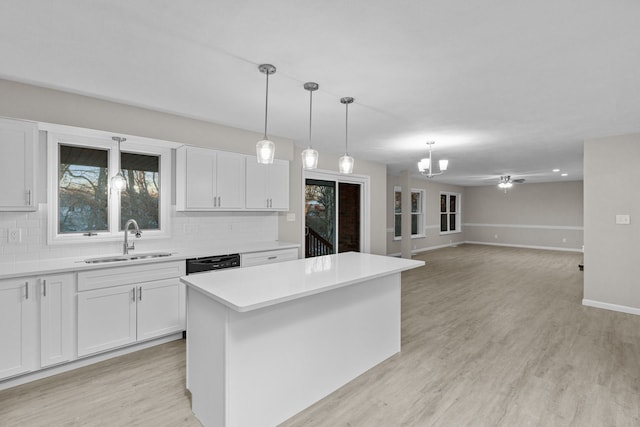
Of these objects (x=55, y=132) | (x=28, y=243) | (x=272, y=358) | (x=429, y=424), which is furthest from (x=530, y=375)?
(x=55, y=132)

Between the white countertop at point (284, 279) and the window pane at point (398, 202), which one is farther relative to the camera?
the window pane at point (398, 202)

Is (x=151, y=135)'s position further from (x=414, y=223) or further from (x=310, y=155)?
(x=414, y=223)

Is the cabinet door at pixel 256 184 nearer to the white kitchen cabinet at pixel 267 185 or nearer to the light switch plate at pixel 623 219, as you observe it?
the white kitchen cabinet at pixel 267 185

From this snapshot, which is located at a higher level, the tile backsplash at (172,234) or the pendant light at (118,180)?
the pendant light at (118,180)

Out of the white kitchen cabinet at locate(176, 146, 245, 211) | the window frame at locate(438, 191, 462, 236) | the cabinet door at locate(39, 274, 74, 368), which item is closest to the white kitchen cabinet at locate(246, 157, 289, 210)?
the white kitchen cabinet at locate(176, 146, 245, 211)

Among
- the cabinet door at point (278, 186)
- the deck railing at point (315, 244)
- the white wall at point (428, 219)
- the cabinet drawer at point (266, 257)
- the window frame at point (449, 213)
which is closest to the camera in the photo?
the cabinet drawer at point (266, 257)

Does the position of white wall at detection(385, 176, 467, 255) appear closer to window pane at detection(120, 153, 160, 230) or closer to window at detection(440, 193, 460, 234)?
window at detection(440, 193, 460, 234)

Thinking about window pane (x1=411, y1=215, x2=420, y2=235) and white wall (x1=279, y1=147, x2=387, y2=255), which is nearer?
white wall (x1=279, y1=147, x2=387, y2=255)

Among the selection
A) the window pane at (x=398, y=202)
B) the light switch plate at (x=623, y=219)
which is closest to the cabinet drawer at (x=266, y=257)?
the light switch plate at (x=623, y=219)

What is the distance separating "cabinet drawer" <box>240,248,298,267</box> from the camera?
3646mm

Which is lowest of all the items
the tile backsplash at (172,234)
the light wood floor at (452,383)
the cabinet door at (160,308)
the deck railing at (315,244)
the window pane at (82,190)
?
the light wood floor at (452,383)

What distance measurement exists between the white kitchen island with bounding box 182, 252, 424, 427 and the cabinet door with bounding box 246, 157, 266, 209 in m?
1.56

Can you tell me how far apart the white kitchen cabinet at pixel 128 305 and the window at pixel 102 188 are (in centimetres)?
63

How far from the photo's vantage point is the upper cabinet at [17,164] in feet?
8.13
